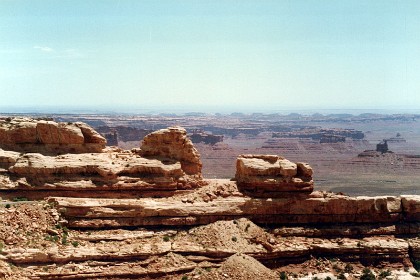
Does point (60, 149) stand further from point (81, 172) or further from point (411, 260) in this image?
point (411, 260)

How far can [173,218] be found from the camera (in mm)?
36656

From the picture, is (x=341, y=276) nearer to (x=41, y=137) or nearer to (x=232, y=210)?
(x=232, y=210)

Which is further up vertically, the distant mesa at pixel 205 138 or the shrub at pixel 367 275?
the distant mesa at pixel 205 138

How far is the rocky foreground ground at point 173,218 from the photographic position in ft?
106

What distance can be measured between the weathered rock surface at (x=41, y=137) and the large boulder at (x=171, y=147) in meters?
5.62


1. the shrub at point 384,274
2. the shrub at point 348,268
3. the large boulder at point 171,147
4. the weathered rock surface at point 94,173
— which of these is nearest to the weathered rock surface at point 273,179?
the large boulder at point 171,147

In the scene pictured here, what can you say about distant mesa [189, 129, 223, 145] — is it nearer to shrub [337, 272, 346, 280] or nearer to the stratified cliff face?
the stratified cliff face

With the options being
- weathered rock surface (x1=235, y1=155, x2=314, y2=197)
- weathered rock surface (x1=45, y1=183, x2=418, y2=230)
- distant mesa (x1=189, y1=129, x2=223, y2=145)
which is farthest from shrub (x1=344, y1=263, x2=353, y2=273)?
distant mesa (x1=189, y1=129, x2=223, y2=145)

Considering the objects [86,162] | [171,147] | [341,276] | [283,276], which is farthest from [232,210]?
[86,162]

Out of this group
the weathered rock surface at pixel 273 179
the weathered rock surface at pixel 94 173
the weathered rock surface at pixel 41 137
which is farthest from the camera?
the weathered rock surface at pixel 273 179

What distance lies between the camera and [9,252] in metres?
30.0

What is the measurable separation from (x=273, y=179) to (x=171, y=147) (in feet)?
30.0

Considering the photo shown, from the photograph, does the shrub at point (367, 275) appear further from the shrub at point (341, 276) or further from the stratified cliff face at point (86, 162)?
the stratified cliff face at point (86, 162)

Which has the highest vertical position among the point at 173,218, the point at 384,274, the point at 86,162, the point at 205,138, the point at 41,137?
the point at 41,137
